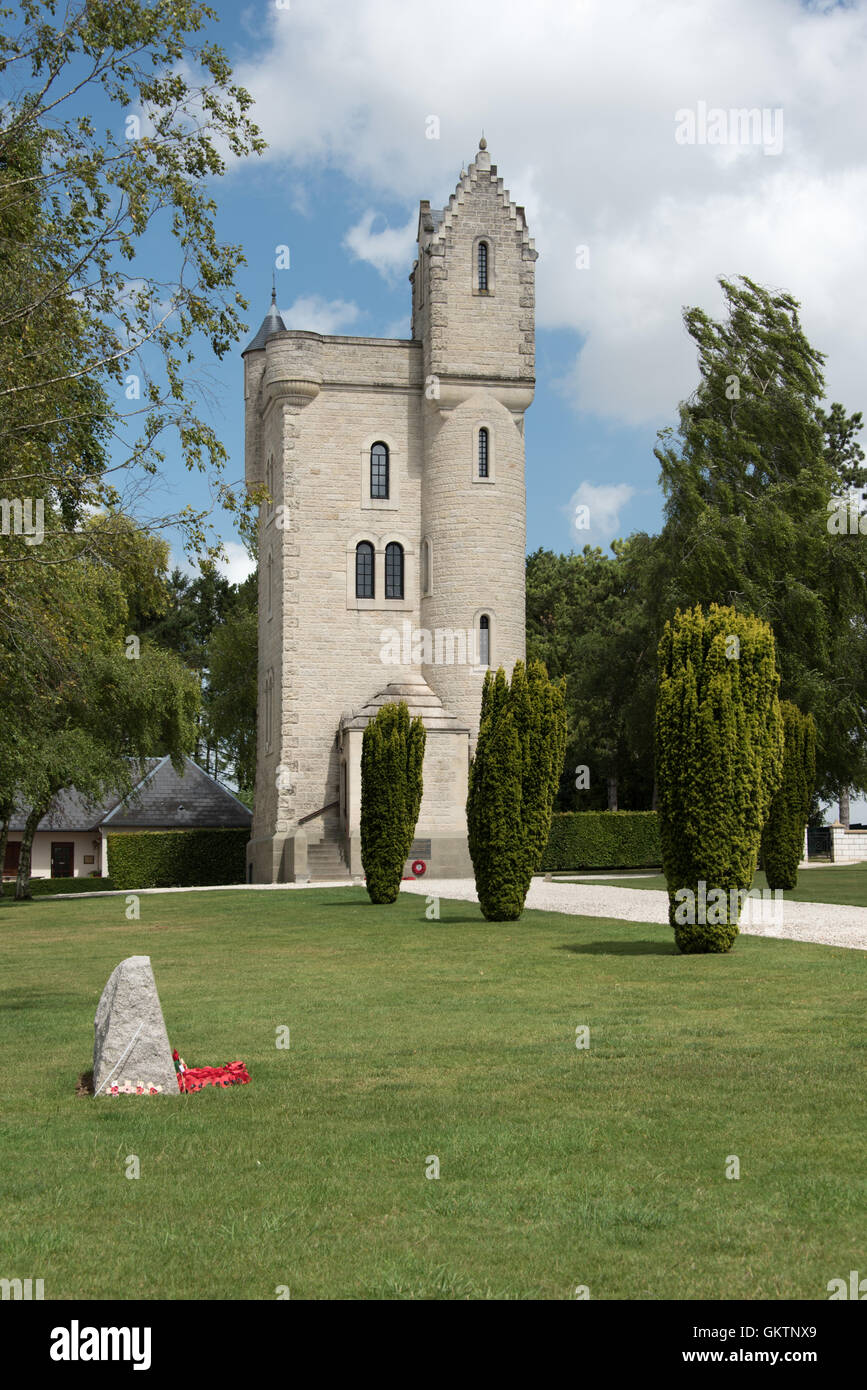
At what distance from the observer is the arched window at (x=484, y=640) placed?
4066cm

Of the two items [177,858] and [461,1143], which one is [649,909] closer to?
[461,1143]

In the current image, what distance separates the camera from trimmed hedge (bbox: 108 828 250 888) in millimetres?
44406

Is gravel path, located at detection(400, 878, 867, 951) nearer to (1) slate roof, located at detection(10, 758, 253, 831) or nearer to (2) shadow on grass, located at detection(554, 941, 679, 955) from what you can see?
(2) shadow on grass, located at detection(554, 941, 679, 955)

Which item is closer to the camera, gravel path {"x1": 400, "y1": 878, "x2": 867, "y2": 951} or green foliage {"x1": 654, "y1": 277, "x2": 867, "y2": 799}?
gravel path {"x1": 400, "y1": 878, "x2": 867, "y2": 951}

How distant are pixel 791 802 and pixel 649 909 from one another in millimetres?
5871

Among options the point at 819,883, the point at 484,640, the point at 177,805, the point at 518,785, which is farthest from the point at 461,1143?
the point at 177,805

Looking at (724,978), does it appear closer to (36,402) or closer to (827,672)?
(36,402)

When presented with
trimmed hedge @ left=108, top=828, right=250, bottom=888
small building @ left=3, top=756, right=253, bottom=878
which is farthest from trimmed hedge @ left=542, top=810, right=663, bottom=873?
small building @ left=3, top=756, right=253, bottom=878

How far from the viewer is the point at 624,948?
16672mm

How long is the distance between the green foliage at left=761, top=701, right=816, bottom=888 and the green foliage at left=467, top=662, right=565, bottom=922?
24.7ft

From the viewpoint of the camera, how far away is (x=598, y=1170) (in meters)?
6.26

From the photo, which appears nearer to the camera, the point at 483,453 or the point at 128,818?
the point at 483,453

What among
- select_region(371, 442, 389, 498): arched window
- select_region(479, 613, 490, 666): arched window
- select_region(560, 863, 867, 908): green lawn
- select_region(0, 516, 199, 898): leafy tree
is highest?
select_region(371, 442, 389, 498): arched window

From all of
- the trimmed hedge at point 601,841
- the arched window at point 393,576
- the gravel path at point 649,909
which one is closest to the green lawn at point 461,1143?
the gravel path at point 649,909
